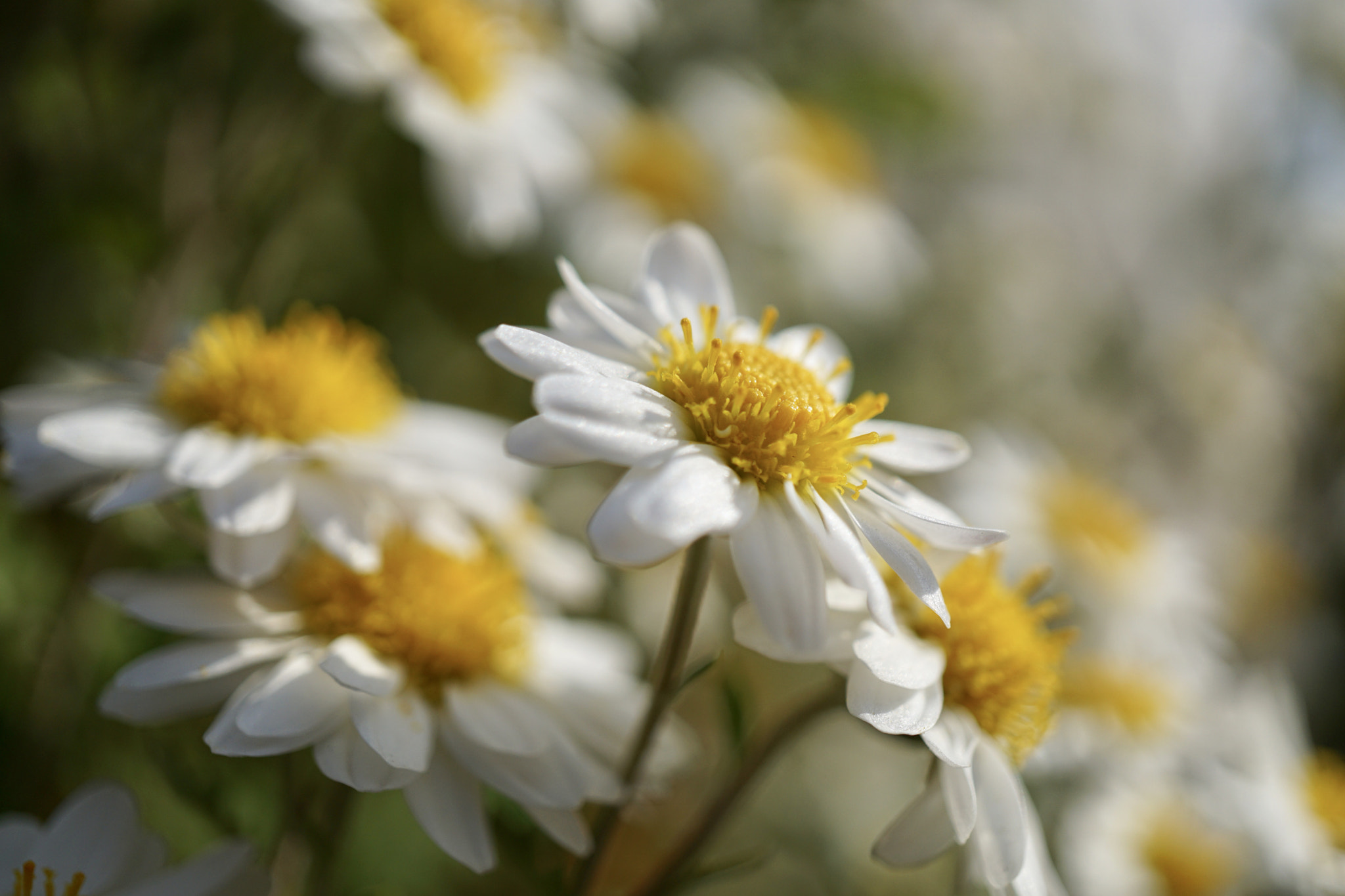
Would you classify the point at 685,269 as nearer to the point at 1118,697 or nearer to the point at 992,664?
the point at 992,664

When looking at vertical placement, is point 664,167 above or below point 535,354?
above

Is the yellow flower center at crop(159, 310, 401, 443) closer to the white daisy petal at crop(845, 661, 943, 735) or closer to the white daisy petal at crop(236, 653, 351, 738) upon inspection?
the white daisy petal at crop(236, 653, 351, 738)

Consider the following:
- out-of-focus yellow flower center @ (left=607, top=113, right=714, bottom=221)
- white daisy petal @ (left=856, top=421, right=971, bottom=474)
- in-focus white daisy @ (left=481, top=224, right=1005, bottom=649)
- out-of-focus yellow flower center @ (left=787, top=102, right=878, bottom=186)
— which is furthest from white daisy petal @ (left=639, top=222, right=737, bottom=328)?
out-of-focus yellow flower center @ (left=787, top=102, right=878, bottom=186)

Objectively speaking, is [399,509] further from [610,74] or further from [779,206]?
[779,206]

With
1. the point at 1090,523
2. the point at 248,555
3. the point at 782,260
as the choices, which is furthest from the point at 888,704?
the point at 782,260

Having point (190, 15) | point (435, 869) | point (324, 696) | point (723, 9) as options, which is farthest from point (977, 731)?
point (723, 9)
